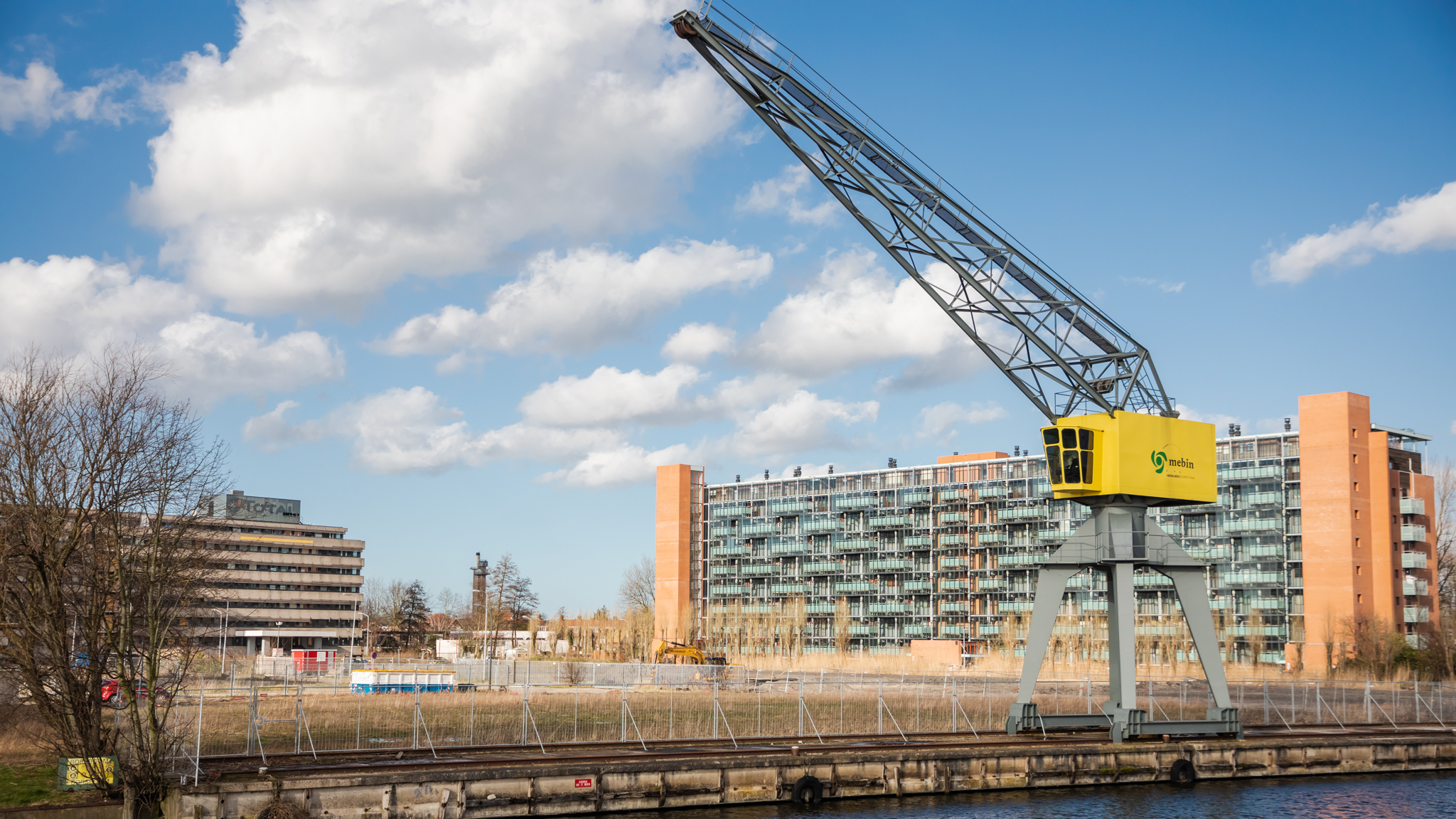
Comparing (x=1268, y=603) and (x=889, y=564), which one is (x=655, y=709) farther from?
(x=889, y=564)

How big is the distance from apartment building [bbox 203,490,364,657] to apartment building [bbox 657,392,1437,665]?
4965cm

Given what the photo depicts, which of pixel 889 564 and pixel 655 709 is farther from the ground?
pixel 889 564

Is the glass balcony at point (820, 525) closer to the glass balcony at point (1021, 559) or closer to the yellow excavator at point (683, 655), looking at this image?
the glass balcony at point (1021, 559)

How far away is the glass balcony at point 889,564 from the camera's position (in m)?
136

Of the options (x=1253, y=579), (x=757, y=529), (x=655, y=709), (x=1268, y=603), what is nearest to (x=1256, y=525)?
(x=1253, y=579)

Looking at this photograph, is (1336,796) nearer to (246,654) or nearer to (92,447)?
(92,447)

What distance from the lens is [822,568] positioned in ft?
474

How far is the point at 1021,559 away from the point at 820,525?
29.2 m

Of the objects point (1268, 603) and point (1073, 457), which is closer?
point (1073, 457)

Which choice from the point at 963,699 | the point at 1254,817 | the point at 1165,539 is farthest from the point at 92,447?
the point at 963,699

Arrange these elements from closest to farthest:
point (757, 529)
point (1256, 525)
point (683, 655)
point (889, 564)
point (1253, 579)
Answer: point (683, 655) < point (1253, 579) < point (1256, 525) < point (889, 564) < point (757, 529)

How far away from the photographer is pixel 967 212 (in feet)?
128

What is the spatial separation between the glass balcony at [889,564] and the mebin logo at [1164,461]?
9751 cm

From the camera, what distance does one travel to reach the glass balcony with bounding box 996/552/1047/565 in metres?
122
